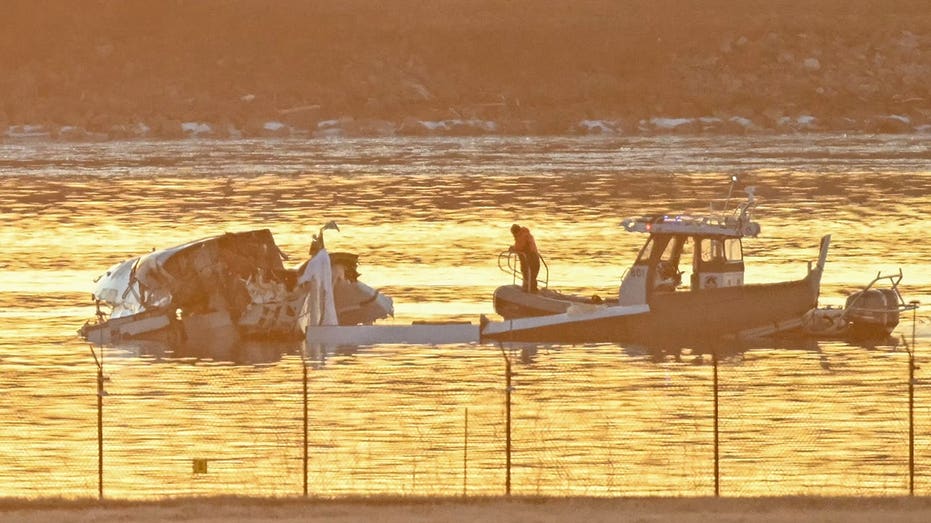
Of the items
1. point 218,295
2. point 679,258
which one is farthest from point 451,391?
point 218,295

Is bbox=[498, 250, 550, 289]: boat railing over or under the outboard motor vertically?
over

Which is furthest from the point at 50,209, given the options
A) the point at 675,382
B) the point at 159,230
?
the point at 675,382

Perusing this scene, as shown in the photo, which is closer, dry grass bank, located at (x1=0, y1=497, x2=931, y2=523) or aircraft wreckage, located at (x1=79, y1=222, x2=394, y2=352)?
dry grass bank, located at (x1=0, y1=497, x2=931, y2=523)

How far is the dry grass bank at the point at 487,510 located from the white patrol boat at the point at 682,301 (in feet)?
62.5

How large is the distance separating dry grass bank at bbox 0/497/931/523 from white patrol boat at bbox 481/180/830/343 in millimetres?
19051

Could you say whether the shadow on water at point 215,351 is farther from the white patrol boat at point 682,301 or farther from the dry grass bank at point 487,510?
the dry grass bank at point 487,510

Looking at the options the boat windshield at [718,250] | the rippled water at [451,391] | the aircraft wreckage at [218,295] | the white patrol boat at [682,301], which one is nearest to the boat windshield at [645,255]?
the white patrol boat at [682,301]

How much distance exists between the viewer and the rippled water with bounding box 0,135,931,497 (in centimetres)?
2936

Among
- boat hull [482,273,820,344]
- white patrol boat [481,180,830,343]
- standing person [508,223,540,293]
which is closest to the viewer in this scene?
boat hull [482,273,820,344]

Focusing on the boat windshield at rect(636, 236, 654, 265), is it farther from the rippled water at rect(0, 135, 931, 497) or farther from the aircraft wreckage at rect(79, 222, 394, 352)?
the aircraft wreckage at rect(79, 222, 394, 352)

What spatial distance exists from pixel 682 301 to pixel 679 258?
124 cm

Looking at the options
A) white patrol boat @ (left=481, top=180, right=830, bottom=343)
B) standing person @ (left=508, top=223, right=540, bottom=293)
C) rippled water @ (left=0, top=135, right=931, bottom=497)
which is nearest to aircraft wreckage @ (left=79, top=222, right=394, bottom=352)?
rippled water @ (left=0, top=135, right=931, bottom=497)

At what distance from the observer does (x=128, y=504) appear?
25625 mm

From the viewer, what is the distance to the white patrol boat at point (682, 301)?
44.8 meters
